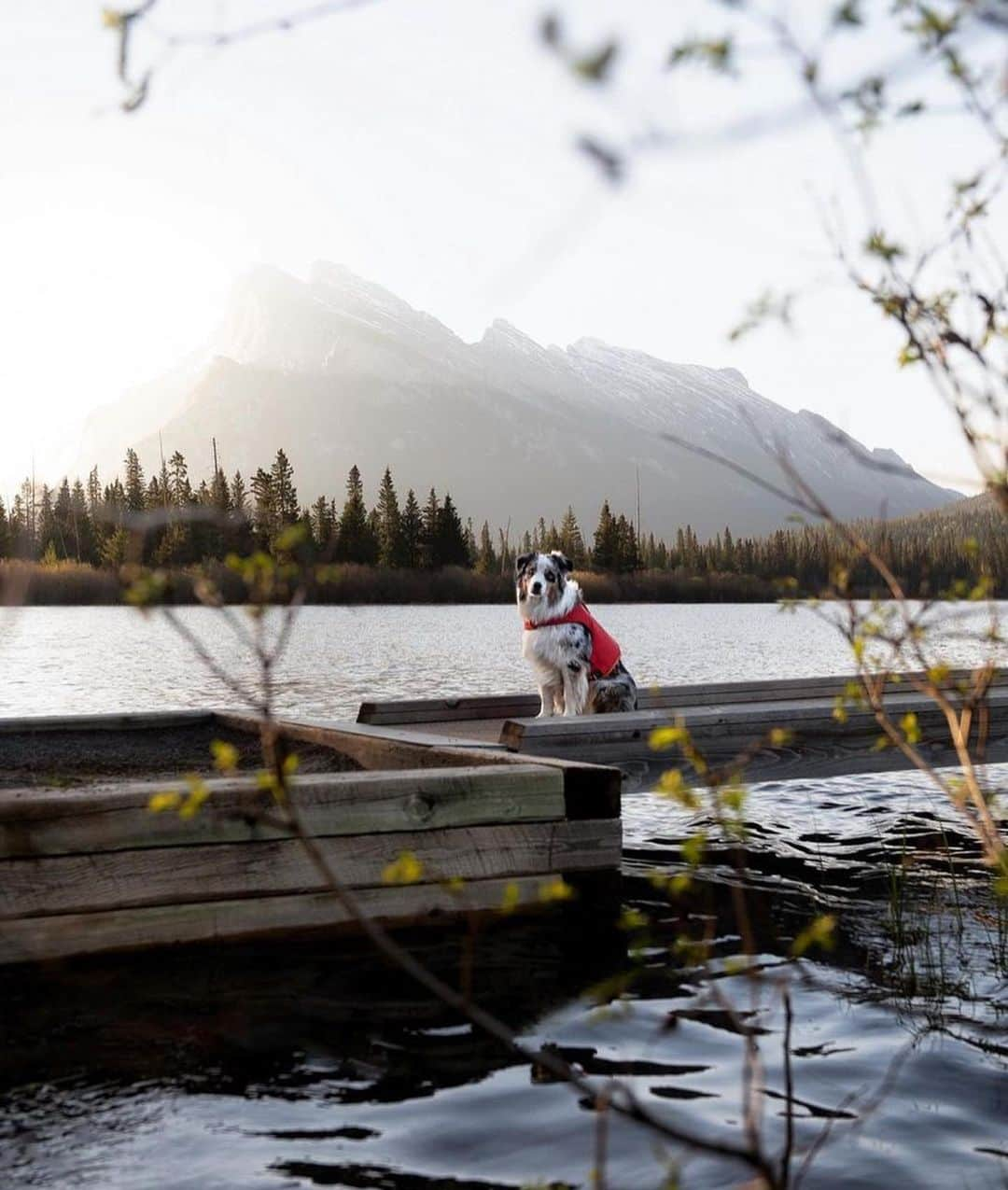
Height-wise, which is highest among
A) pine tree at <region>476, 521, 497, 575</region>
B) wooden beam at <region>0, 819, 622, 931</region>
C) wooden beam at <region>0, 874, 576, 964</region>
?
pine tree at <region>476, 521, 497, 575</region>

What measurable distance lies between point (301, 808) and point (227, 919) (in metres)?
0.52

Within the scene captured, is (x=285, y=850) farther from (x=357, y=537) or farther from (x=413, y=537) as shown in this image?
(x=413, y=537)

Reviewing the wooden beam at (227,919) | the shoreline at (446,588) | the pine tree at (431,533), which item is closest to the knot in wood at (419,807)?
the wooden beam at (227,919)

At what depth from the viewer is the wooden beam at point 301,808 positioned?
4633 millimetres

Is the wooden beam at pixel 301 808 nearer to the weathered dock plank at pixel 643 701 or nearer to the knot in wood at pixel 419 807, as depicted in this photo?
the knot in wood at pixel 419 807

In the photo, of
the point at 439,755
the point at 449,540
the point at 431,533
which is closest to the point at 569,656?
the point at 439,755

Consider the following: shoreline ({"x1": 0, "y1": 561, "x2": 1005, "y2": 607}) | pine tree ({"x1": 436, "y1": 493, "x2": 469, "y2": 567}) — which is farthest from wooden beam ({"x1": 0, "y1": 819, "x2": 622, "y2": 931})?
pine tree ({"x1": 436, "y1": 493, "x2": 469, "y2": 567})

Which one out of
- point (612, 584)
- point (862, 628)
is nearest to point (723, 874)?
point (862, 628)

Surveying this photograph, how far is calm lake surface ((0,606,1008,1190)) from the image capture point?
11.5 feet

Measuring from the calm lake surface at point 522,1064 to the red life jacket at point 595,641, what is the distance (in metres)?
2.36

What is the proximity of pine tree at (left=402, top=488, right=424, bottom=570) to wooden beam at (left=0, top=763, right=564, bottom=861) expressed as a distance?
87.0 metres

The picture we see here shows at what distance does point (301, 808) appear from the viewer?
16.6 feet

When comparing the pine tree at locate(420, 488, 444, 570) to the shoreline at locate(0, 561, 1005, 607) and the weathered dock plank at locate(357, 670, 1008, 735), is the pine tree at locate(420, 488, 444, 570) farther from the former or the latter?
the weathered dock plank at locate(357, 670, 1008, 735)

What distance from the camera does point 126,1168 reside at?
3426mm
